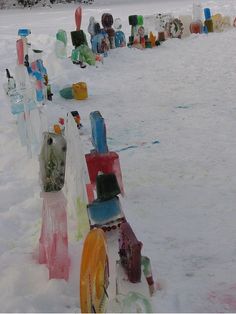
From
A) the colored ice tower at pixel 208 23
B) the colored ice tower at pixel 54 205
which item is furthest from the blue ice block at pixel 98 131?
the colored ice tower at pixel 208 23

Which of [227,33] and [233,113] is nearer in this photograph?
[233,113]

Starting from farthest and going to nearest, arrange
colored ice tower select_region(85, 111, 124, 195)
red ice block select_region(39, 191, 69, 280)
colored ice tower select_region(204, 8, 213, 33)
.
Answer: colored ice tower select_region(204, 8, 213, 33)
colored ice tower select_region(85, 111, 124, 195)
red ice block select_region(39, 191, 69, 280)

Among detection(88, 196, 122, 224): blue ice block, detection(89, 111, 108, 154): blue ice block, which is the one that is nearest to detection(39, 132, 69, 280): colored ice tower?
detection(88, 196, 122, 224): blue ice block

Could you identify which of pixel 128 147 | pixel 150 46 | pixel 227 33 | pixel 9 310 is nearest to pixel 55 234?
pixel 9 310

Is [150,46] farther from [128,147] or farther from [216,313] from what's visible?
[216,313]

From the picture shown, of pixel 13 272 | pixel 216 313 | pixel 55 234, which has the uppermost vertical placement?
pixel 55 234

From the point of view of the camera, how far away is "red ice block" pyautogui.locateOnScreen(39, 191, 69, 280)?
5.78 ft

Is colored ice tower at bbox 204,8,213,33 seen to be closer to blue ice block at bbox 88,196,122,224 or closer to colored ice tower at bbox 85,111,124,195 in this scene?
colored ice tower at bbox 85,111,124,195

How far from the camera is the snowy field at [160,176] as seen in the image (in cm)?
179

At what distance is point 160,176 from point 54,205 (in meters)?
1.13

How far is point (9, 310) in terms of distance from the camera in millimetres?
1658

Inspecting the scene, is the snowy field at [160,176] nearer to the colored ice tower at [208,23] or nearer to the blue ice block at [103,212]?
the blue ice block at [103,212]

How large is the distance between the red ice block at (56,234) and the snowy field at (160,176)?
46mm

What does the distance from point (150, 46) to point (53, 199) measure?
5.08 meters
